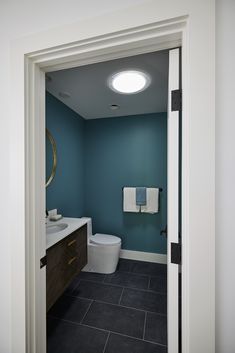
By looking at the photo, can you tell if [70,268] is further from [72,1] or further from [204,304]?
[72,1]

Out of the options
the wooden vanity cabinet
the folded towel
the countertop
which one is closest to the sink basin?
the countertop

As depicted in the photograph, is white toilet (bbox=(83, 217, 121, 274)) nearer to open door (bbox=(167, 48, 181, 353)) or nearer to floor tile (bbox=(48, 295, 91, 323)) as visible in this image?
floor tile (bbox=(48, 295, 91, 323))

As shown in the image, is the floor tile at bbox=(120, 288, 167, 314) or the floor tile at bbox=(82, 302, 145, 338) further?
the floor tile at bbox=(120, 288, 167, 314)

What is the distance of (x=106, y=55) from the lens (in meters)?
0.78

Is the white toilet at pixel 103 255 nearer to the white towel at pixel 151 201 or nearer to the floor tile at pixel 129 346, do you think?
the white towel at pixel 151 201

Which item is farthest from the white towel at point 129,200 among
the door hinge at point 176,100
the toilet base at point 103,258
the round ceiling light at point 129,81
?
the door hinge at point 176,100

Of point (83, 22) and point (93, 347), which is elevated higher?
point (83, 22)

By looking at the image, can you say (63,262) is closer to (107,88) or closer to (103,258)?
(103,258)

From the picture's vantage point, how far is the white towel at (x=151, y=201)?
2.53 m

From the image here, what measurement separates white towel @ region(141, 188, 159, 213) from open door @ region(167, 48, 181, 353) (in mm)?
1852

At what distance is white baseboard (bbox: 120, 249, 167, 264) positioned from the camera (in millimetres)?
2590

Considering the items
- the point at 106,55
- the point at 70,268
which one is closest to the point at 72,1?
the point at 106,55

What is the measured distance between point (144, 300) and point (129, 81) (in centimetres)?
236

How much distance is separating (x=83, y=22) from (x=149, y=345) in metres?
2.14
